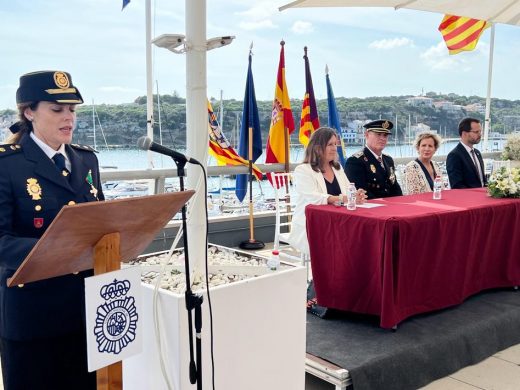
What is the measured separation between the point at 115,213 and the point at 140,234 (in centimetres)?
25

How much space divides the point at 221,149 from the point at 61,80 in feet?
12.1

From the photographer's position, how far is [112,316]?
1393mm

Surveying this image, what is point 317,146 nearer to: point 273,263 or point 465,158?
point 273,263

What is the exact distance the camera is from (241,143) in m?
5.73

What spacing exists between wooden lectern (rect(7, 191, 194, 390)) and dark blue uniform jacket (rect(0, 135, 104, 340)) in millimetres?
234

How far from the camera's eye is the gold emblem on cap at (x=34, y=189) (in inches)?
62.3

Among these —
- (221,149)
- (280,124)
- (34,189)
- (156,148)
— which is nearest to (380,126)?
(221,149)

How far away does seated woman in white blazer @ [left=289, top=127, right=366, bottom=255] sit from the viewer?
3.71 metres

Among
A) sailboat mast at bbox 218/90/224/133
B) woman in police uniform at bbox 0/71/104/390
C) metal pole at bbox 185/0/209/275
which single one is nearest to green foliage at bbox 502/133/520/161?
sailboat mast at bbox 218/90/224/133

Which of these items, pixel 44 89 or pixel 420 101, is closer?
pixel 44 89

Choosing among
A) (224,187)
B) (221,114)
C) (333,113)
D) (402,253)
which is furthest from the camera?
(333,113)

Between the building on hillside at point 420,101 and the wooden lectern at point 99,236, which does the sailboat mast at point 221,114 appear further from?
the wooden lectern at point 99,236

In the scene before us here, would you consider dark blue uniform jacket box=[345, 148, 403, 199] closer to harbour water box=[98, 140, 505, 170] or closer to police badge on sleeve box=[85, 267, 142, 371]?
harbour water box=[98, 140, 505, 170]

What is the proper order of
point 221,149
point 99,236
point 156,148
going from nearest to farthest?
point 99,236 < point 156,148 < point 221,149
